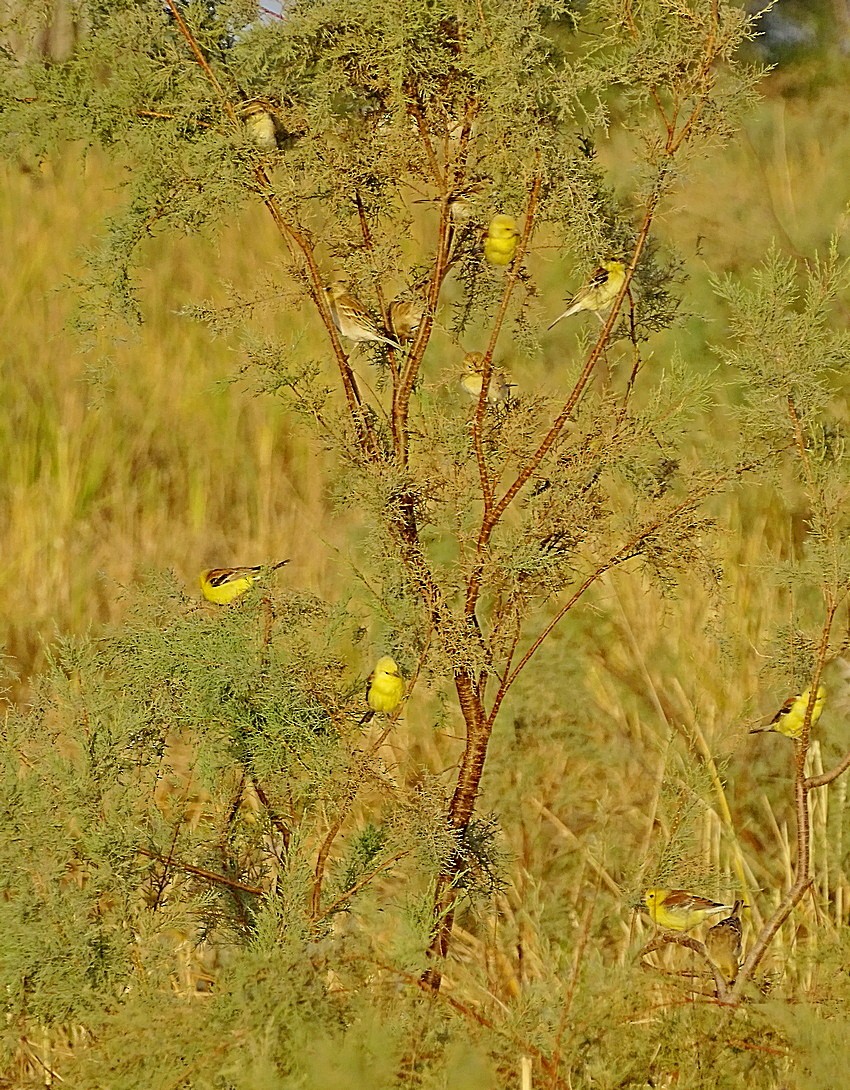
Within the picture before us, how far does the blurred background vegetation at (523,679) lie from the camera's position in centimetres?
138

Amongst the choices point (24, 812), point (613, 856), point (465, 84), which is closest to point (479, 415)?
point (465, 84)

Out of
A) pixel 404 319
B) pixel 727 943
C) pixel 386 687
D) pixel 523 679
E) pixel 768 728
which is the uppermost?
pixel 404 319

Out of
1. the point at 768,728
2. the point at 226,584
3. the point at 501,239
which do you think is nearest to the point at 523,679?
the point at 768,728

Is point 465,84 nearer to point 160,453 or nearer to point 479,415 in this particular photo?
point 479,415

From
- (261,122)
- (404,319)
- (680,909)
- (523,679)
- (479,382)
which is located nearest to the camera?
(261,122)

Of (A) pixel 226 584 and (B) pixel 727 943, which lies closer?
(A) pixel 226 584

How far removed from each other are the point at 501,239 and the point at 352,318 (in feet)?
0.69

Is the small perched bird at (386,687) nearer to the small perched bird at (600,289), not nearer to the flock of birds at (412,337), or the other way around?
the flock of birds at (412,337)

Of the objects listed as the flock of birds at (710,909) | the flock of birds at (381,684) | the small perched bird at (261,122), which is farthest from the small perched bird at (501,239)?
the flock of birds at (710,909)

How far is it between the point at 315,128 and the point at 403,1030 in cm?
97

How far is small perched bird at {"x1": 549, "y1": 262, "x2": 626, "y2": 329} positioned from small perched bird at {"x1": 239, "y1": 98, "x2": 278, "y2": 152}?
39 centimetres

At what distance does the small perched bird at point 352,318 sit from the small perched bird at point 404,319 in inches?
0.8

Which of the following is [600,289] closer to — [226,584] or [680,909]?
[226,584]

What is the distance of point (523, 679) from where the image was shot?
309cm
